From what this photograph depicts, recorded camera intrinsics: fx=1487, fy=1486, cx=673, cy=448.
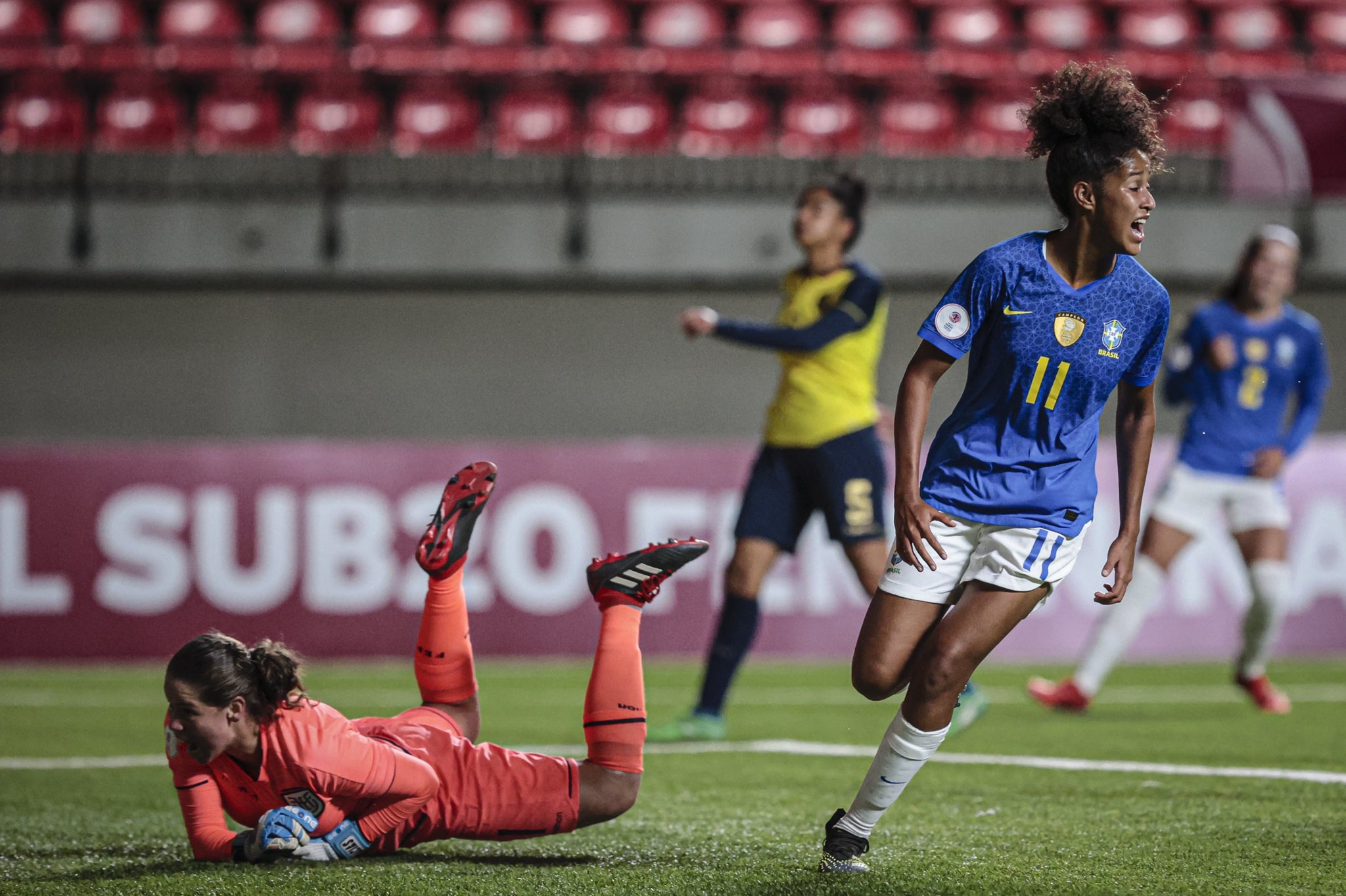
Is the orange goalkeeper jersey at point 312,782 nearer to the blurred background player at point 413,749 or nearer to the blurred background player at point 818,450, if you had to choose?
the blurred background player at point 413,749

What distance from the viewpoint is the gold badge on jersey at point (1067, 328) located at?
3.24m

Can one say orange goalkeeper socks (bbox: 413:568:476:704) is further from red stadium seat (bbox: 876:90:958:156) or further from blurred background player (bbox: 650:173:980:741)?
red stadium seat (bbox: 876:90:958:156)

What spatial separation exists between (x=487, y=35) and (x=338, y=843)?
1083 cm

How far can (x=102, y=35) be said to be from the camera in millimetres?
12961

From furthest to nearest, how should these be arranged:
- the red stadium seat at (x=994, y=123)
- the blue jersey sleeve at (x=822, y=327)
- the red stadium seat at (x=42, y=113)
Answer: the red stadium seat at (x=994, y=123) < the red stadium seat at (x=42, y=113) < the blue jersey sleeve at (x=822, y=327)

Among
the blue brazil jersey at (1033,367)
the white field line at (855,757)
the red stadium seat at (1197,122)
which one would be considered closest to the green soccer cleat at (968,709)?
the white field line at (855,757)

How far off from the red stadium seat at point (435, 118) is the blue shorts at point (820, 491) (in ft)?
24.7

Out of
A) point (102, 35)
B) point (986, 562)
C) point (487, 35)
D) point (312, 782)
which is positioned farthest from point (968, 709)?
point (102, 35)

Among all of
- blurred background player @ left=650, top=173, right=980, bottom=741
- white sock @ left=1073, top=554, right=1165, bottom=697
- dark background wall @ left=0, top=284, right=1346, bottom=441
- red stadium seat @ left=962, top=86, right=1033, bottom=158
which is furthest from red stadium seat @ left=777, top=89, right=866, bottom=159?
blurred background player @ left=650, top=173, right=980, bottom=741

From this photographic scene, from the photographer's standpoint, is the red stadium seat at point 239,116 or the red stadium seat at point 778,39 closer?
the red stadium seat at point 239,116

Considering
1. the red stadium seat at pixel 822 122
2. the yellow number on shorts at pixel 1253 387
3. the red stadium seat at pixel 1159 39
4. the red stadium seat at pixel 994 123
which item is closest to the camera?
the yellow number on shorts at pixel 1253 387

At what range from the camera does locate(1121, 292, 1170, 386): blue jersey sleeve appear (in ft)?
10.9

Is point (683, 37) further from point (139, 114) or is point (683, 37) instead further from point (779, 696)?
point (779, 696)

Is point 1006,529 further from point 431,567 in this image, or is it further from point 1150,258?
point 1150,258
